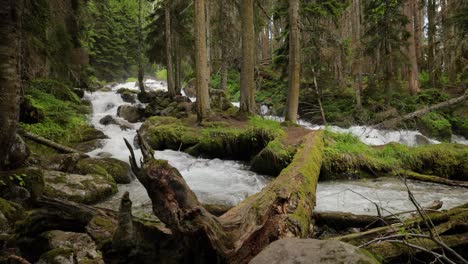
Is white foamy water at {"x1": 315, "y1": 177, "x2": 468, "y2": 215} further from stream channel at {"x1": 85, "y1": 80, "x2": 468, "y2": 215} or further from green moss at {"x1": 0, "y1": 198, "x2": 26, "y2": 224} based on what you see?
green moss at {"x1": 0, "y1": 198, "x2": 26, "y2": 224}

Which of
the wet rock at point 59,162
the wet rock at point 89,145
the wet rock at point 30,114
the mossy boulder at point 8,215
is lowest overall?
the mossy boulder at point 8,215

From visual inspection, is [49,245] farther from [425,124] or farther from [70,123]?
[425,124]

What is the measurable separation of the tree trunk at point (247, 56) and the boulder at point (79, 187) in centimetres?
737

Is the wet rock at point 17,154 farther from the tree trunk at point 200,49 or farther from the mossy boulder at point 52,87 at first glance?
the tree trunk at point 200,49

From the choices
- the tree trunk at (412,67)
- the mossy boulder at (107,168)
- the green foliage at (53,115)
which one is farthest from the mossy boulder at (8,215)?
the tree trunk at (412,67)

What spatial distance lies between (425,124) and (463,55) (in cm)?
530

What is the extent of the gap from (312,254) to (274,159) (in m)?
6.39

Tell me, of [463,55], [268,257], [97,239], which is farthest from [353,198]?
[463,55]

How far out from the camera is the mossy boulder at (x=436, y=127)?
13.9m

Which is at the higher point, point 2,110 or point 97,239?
point 2,110

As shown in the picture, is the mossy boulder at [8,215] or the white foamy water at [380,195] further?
the white foamy water at [380,195]

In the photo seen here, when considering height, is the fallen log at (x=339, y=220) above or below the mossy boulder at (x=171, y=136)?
below

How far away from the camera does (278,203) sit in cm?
335

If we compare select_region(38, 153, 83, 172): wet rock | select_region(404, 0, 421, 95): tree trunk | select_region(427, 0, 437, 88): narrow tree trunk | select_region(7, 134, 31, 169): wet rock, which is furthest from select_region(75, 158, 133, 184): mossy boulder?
select_region(404, 0, 421, 95): tree trunk
